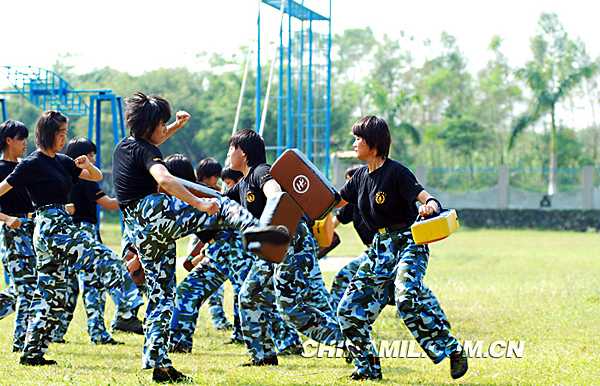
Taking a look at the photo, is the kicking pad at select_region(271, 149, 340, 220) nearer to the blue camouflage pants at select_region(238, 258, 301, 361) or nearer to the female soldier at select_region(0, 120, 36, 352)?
the blue camouflage pants at select_region(238, 258, 301, 361)

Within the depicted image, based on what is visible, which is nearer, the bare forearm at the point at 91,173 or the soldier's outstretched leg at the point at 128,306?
the bare forearm at the point at 91,173

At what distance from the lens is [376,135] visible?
7.07 meters

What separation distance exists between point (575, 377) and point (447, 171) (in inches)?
1496

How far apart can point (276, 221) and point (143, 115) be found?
1.15 meters

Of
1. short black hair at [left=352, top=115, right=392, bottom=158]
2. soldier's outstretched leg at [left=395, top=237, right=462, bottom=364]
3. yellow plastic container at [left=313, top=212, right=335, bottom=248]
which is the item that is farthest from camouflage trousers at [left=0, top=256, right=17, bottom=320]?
soldier's outstretched leg at [left=395, top=237, right=462, bottom=364]

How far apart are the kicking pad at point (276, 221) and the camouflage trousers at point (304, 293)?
2.41 feet

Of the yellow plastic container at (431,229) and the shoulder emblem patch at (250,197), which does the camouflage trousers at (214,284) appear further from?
the yellow plastic container at (431,229)

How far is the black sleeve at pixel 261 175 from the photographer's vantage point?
289 inches

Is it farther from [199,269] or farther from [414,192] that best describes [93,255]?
[414,192]

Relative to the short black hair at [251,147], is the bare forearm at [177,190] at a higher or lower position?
lower

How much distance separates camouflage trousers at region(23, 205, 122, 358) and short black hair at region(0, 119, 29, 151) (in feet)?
3.31

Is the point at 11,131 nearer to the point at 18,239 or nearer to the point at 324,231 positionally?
the point at 18,239

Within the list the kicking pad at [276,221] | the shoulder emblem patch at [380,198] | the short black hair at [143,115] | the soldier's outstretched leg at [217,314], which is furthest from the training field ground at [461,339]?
the short black hair at [143,115]

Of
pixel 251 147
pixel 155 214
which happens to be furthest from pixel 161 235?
pixel 251 147
